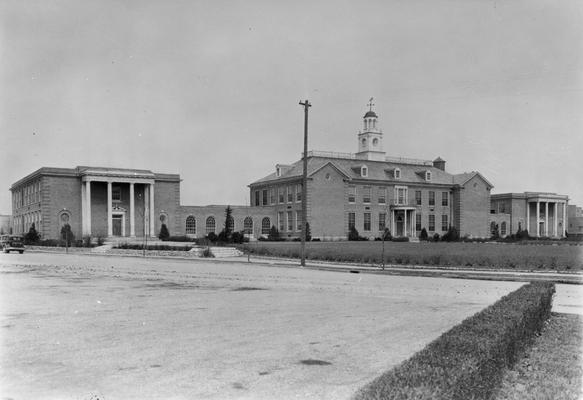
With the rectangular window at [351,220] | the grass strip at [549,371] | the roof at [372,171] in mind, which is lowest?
the grass strip at [549,371]

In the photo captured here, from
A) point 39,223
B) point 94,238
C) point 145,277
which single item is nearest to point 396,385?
point 145,277

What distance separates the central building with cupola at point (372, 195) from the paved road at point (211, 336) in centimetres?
5219

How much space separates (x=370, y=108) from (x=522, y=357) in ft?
265

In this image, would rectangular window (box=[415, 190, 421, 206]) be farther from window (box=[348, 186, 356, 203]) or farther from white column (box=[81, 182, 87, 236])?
white column (box=[81, 182, 87, 236])

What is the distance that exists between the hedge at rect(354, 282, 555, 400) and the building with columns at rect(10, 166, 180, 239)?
5828 centimetres

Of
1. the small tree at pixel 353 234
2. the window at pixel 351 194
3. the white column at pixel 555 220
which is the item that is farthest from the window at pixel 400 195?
the white column at pixel 555 220

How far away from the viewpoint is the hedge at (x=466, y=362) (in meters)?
5.23

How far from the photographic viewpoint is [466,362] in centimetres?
618

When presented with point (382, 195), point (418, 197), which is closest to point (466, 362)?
point (382, 195)

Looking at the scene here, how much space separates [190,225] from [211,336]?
201ft

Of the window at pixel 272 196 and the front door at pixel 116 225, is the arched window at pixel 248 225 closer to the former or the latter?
the window at pixel 272 196

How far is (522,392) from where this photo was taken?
6.82m

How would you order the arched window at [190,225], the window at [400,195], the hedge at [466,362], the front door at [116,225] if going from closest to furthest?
the hedge at [466,362], the front door at [116,225], the arched window at [190,225], the window at [400,195]

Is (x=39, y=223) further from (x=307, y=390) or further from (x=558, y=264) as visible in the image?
(x=307, y=390)
